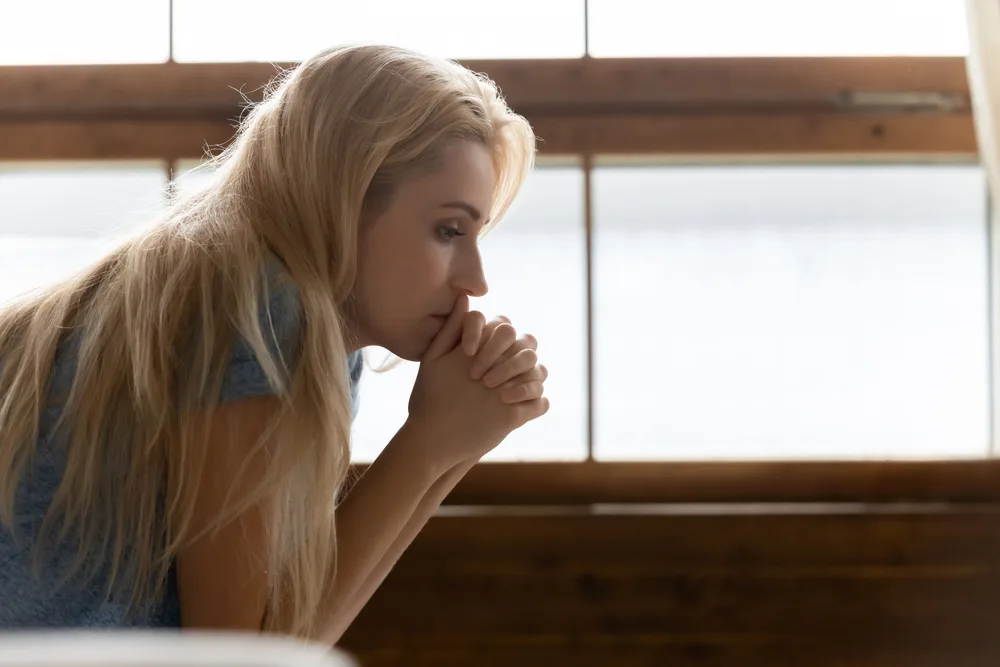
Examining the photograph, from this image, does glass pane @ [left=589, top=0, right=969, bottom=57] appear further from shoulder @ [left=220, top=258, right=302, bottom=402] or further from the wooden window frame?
shoulder @ [left=220, top=258, right=302, bottom=402]

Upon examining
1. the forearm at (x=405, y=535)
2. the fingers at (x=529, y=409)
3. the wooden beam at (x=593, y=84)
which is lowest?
the forearm at (x=405, y=535)

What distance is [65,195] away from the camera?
1.68 metres

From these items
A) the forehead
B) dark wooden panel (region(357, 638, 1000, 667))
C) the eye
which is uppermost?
the forehead

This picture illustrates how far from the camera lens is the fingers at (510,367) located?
1005mm

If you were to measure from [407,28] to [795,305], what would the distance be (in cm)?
73

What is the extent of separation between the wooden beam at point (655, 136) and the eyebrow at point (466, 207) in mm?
650

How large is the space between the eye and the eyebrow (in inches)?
0.8

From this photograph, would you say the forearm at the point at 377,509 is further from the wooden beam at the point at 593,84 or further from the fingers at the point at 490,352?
the wooden beam at the point at 593,84

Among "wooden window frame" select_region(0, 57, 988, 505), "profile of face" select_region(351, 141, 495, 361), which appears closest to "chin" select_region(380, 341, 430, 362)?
"profile of face" select_region(351, 141, 495, 361)

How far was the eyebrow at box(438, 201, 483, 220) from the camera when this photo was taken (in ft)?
3.23

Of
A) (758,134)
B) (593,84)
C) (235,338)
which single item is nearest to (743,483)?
(758,134)

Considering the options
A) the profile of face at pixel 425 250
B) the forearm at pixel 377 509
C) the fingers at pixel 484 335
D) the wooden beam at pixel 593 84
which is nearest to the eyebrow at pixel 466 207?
the profile of face at pixel 425 250

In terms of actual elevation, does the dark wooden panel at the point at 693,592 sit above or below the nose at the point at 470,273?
below

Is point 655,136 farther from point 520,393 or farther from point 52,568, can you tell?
point 52,568
